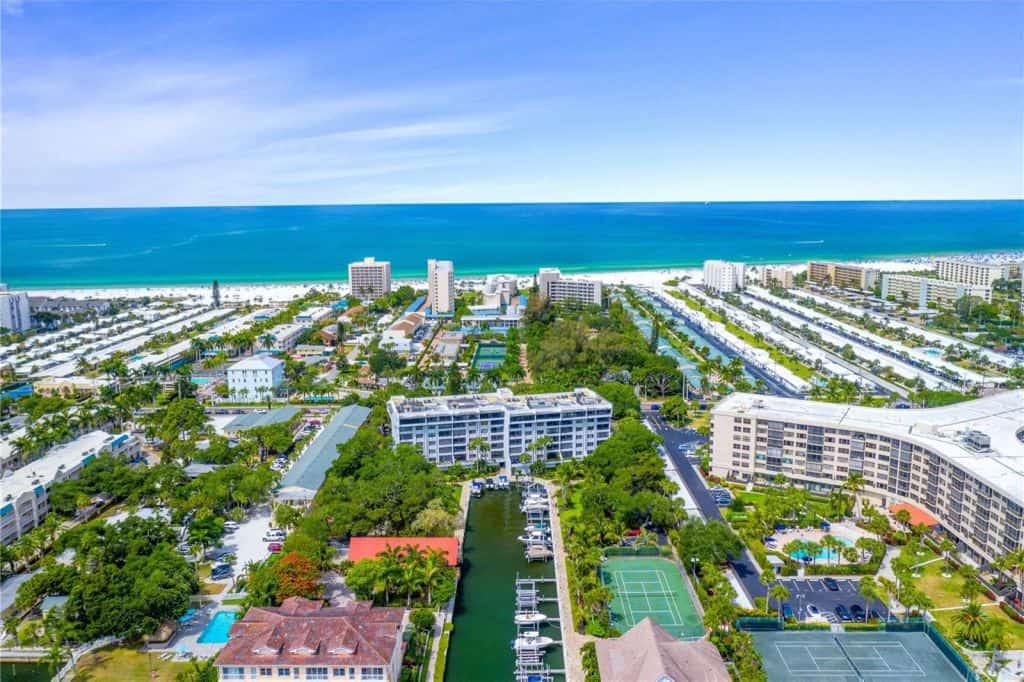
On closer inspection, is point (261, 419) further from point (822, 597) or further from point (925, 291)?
point (925, 291)

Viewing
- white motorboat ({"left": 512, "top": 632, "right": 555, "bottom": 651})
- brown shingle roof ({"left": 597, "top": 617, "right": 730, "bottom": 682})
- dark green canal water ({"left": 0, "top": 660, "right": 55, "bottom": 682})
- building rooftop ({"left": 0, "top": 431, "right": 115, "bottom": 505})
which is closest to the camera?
brown shingle roof ({"left": 597, "top": 617, "right": 730, "bottom": 682})

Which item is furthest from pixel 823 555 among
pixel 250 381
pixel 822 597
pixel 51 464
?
pixel 250 381

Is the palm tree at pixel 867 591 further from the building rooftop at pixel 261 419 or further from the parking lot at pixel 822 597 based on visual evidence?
the building rooftop at pixel 261 419

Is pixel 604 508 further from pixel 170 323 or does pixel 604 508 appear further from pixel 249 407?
pixel 170 323

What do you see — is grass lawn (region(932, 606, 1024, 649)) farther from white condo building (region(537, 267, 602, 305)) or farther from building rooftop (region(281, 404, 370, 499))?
white condo building (region(537, 267, 602, 305))

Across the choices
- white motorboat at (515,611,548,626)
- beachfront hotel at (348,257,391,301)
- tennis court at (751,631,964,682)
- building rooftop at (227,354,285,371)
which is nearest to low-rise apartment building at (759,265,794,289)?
beachfront hotel at (348,257,391,301)

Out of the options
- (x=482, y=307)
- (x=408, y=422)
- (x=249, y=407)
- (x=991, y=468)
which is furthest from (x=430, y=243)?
(x=991, y=468)

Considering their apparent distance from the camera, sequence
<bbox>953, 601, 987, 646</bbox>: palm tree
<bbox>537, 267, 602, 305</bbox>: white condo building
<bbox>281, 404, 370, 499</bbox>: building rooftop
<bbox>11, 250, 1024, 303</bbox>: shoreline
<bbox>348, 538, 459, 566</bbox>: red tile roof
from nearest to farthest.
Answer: <bbox>953, 601, 987, 646</bbox>: palm tree
<bbox>348, 538, 459, 566</bbox>: red tile roof
<bbox>281, 404, 370, 499</bbox>: building rooftop
<bbox>537, 267, 602, 305</bbox>: white condo building
<bbox>11, 250, 1024, 303</bbox>: shoreline
